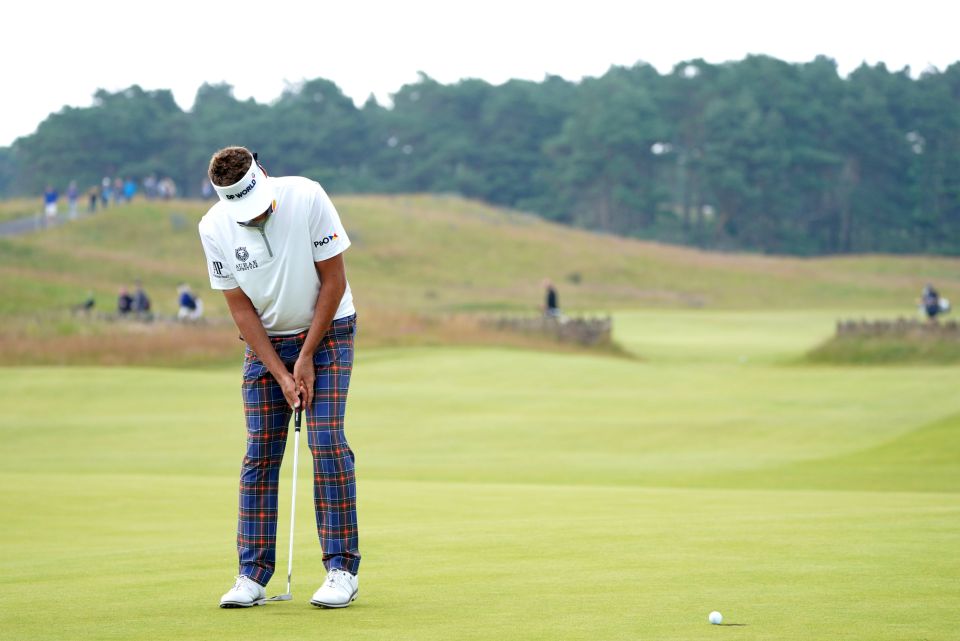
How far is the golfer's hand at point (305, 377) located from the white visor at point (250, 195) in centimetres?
65

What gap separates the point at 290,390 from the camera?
5812 millimetres

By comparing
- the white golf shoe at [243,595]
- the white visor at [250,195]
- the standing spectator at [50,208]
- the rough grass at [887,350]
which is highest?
the standing spectator at [50,208]

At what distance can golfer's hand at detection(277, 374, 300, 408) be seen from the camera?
581 centimetres

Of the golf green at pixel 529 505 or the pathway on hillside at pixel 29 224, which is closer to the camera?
the golf green at pixel 529 505

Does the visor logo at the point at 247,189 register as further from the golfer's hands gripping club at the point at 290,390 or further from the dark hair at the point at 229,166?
the golfer's hands gripping club at the point at 290,390

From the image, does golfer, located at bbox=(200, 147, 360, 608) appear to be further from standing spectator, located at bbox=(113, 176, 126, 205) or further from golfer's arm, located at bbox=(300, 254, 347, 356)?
standing spectator, located at bbox=(113, 176, 126, 205)

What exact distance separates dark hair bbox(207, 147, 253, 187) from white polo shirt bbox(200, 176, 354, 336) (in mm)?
123

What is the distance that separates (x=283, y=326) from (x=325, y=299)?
269 millimetres

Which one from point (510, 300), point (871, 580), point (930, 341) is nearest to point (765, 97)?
point (510, 300)

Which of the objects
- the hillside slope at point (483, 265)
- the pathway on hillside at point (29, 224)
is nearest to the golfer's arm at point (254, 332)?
the hillside slope at point (483, 265)

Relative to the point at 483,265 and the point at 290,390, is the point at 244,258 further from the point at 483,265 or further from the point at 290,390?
the point at 483,265

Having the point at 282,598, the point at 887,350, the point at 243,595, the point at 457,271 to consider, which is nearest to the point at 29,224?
the point at 457,271

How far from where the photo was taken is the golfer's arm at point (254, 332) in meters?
5.88

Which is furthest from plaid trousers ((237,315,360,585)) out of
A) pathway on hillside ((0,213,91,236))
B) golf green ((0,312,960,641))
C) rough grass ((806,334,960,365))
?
pathway on hillside ((0,213,91,236))
